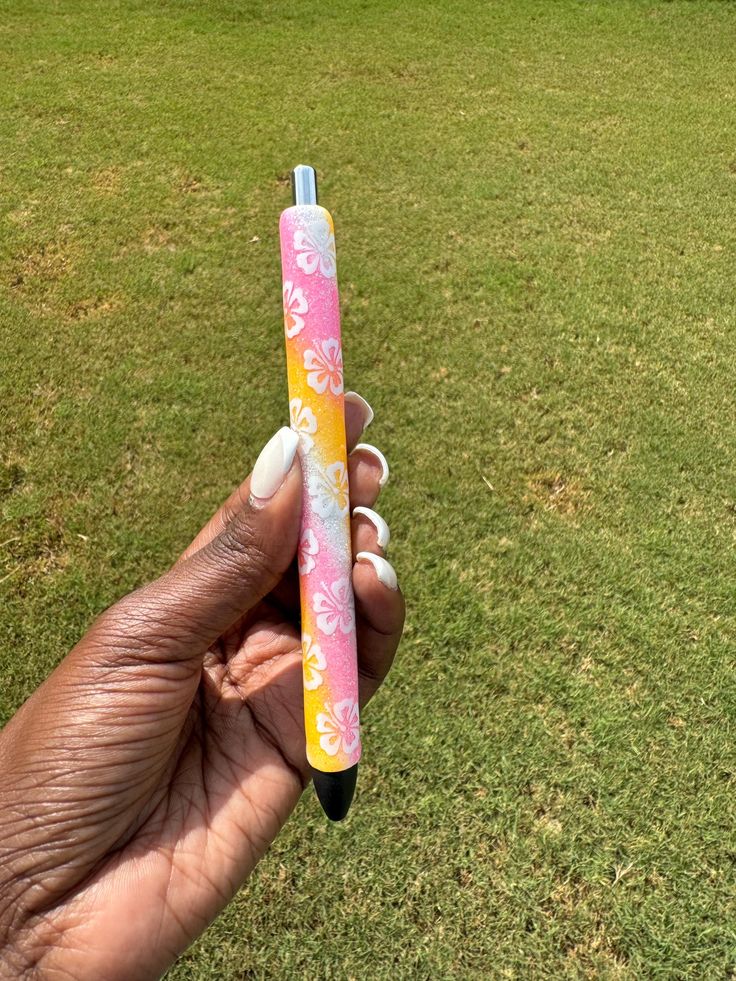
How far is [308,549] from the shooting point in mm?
1257

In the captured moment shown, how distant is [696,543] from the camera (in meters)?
2.32

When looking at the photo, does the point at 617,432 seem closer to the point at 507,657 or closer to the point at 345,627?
the point at 507,657

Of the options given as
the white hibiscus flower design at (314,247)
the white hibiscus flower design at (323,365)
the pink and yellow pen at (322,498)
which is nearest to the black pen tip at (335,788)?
the pink and yellow pen at (322,498)

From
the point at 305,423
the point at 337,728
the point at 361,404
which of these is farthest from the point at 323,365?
the point at 337,728

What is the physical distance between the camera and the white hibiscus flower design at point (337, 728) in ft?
3.99

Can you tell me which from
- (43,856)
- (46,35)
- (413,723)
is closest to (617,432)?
(413,723)

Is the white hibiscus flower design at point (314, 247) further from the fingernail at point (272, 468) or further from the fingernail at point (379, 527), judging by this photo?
the fingernail at point (379, 527)

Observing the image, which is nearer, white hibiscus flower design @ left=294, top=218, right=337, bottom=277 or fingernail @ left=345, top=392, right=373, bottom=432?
white hibiscus flower design @ left=294, top=218, right=337, bottom=277

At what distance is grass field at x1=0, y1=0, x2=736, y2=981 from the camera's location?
1.81 metres

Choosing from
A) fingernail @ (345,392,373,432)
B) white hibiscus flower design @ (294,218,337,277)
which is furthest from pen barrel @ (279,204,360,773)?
fingernail @ (345,392,373,432)

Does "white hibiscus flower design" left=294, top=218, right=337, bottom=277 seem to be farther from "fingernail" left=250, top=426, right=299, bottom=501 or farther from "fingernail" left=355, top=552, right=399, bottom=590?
"fingernail" left=355, top=552, right=399, bottom=590

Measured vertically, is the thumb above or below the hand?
above

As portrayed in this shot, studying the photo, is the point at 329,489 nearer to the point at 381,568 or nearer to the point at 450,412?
the point at 381,568

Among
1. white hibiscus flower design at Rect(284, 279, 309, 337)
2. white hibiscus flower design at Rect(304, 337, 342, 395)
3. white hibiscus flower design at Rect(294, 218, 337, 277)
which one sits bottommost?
white hibiscus flower design at Rect(304, 337, 342, 395)
